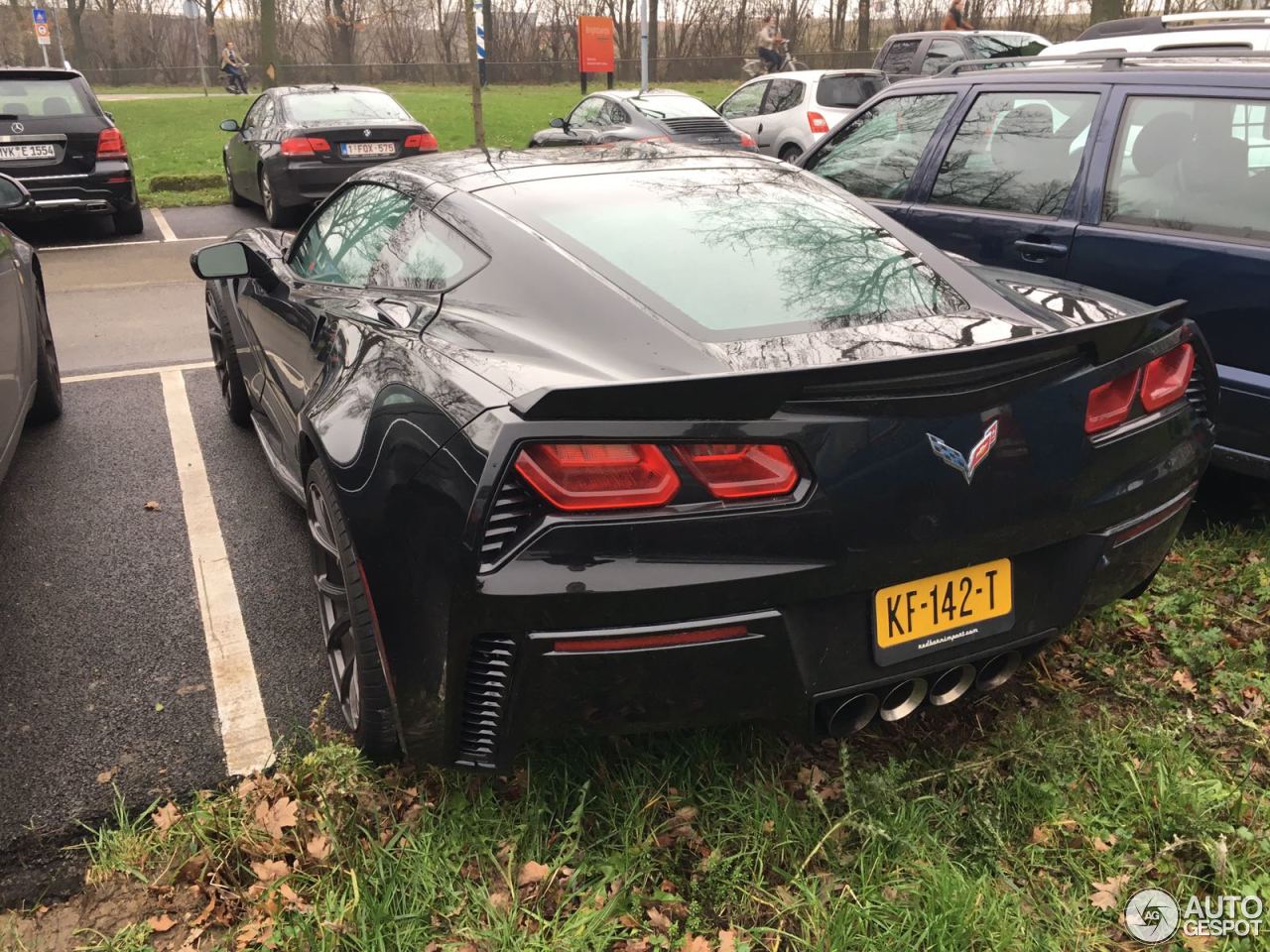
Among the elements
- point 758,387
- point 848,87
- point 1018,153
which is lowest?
point 758,387

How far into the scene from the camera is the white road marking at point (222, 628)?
273 centimetres

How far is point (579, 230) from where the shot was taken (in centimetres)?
270

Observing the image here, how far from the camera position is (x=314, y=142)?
10391mm

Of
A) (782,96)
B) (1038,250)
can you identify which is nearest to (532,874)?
(1038,250)

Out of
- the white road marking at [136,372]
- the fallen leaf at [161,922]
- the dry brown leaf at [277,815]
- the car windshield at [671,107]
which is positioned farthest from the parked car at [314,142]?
the fallen leaf at [161,922]

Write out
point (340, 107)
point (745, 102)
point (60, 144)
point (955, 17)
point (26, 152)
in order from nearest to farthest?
point (26, 152)
point (60, 144)
point (340, 107)
point (745, 102)
point (955, 17)

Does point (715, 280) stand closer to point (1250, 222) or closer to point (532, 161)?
point (532, 161)

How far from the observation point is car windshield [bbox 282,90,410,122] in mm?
10953

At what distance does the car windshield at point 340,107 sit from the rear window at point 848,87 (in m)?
5.55

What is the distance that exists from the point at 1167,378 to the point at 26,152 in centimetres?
1020

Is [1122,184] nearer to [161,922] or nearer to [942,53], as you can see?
[161,922]

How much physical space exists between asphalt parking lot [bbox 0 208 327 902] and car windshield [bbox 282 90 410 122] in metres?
5.89

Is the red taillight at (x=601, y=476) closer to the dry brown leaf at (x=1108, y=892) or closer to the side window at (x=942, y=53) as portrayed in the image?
the dry brown leaf at (x=1108, y=892)

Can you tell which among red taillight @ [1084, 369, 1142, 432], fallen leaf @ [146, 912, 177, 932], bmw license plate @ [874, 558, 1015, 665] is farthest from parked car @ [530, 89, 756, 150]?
fallen leaf @ [146, 912, 177, 932]
